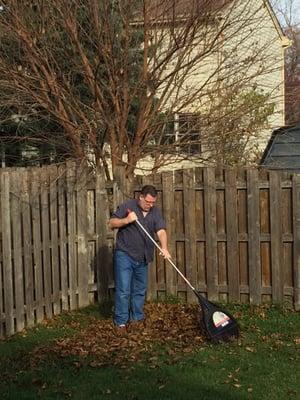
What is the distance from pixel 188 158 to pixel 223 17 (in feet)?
6.64

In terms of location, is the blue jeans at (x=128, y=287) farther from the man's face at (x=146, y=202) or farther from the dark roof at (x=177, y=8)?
the dark roof at (x=177, y=8)

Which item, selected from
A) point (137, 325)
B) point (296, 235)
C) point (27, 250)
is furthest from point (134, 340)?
point (296, 235)

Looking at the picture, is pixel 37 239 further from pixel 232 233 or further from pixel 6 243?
pixel 232 233

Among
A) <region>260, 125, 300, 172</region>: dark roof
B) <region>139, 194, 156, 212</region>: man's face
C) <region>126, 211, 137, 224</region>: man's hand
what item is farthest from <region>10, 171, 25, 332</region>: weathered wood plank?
<region>260, 125, 300, 172</region>: dark roof

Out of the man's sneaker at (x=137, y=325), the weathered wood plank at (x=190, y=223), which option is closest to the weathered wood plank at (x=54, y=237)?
the man's sneaker at (x=137, y=325)

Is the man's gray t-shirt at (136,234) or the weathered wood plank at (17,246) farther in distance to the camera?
the man's gray t-shirt at (136,234)

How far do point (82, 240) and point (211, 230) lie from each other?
5.31 feet

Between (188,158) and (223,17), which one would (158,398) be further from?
(223,17)

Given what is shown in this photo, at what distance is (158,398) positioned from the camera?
4957 millimetres

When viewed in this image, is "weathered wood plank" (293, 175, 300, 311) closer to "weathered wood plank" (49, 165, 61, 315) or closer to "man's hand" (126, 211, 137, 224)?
"man's hand" (126, 211, 137, 224)

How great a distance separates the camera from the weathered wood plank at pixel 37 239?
287 inches

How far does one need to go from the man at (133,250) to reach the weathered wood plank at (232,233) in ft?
3.74

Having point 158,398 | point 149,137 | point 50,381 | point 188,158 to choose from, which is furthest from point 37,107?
point 158,398

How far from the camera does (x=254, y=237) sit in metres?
7.88
